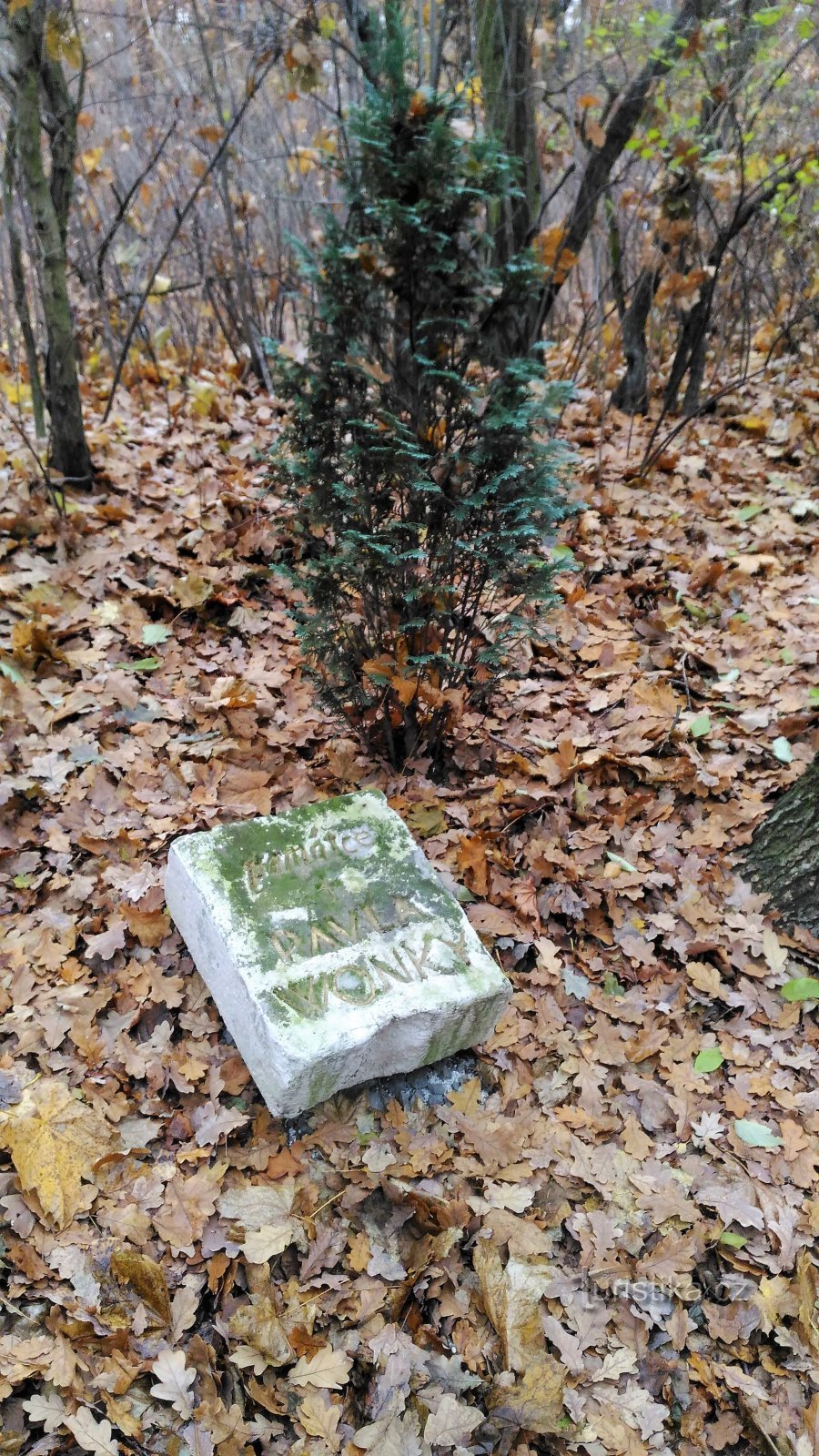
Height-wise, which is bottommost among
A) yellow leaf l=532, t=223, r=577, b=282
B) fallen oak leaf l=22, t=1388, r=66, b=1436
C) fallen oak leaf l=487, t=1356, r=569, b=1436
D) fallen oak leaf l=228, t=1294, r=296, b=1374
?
fallen oak leaf l=487, t=1356, r=569, b=1436

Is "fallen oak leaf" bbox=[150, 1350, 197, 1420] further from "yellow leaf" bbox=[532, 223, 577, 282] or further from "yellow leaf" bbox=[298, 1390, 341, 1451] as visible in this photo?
"yellow leaf" bbox=[532, 223, 577, 282]

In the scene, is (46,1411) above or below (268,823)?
below

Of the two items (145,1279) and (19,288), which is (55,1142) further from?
(19,288)

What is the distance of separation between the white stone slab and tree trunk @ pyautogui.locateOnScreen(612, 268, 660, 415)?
5084mm

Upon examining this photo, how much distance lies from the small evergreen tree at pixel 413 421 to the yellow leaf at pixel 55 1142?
5.52 feet

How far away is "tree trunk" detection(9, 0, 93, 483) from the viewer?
13.1ft

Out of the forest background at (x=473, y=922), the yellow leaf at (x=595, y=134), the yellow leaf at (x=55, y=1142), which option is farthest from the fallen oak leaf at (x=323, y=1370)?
the yellow leaf at (x=595, y=134)

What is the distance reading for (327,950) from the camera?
257cm

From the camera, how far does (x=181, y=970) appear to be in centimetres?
287

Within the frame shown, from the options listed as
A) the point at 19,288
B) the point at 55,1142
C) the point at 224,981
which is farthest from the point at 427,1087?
the point at 19,288

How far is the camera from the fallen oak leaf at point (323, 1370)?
81.6 inches

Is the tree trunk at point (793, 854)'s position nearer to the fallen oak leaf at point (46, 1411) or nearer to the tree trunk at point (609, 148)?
the fallen oak leaf at point (46, 1411)

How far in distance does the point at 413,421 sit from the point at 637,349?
433 centimetres

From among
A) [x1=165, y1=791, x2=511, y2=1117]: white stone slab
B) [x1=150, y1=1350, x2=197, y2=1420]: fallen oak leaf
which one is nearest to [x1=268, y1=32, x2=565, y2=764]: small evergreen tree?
[x1=165, y1=791, x2=511, y2=1117]: white stone slab
